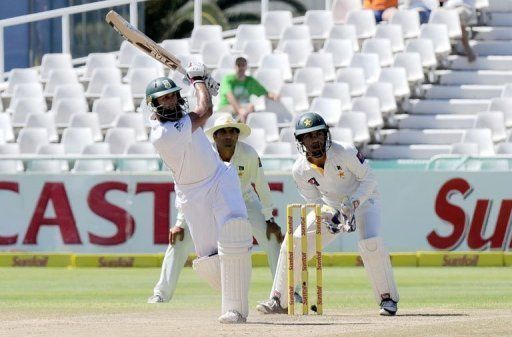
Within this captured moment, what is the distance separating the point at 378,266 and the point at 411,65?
9845 millimetres

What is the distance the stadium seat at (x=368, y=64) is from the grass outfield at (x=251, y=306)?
4264 mm

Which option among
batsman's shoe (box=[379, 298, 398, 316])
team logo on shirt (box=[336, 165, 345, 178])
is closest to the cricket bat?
team logo on shirt (box=[336, 165, 345, 178])

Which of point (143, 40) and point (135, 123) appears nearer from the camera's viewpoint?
point (143, 40)

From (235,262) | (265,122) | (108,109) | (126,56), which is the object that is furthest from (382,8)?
(235,262)

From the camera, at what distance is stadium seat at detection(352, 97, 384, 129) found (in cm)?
1969

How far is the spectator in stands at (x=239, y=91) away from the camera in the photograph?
19.2m

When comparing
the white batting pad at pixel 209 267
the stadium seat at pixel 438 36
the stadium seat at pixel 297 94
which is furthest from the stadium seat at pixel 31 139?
the white batting pad at pixel 209 267

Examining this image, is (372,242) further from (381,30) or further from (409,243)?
(381,30)

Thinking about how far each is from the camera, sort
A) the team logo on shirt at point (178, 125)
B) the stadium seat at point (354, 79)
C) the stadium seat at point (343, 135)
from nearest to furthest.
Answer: the team logo on shirt at point (178, 125), the stadium seat at point (343, 135), the stadium seat at point (354, 79)

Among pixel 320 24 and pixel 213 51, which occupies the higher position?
pixel 320 24

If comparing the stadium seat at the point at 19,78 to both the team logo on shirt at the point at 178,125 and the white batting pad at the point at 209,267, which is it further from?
the team logo on shirt at the point at 178,125

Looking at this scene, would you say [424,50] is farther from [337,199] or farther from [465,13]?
[337,199]

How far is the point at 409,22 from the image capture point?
69.7ft

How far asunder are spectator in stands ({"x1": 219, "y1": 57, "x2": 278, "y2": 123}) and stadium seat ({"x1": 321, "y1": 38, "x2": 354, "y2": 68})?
1.98m
